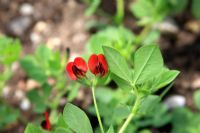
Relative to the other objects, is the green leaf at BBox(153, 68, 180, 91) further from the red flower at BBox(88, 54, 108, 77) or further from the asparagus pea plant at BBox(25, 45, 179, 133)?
the red flower at BBox(88, 54, 108, 77)

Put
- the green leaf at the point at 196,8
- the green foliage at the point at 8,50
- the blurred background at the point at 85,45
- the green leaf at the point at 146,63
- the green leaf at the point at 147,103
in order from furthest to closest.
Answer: the green leaf at the point at 196,8 → the blurred background at the point at 85,45 → the green foliage at the point at 8,50 → the green leaf at the point at 147,103 → the green leaf at the point at 146,63

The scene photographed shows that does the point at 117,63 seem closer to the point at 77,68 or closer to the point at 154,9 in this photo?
the point at 77,68

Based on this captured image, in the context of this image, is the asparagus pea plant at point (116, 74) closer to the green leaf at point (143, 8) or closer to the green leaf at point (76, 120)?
the green leaf at point (76, 120)

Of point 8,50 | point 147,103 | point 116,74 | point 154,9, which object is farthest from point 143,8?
point 116,74

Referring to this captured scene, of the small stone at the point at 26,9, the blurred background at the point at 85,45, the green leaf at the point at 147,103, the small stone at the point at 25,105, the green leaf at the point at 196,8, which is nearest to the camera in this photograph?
the green leaf at the point at 147,103

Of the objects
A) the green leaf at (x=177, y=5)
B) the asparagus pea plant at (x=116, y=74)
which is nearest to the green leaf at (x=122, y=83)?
the asparagus pea plant at (x=116, y=74)

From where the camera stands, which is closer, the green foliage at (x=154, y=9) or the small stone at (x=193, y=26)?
the green foliage at (x=154, y=9)
